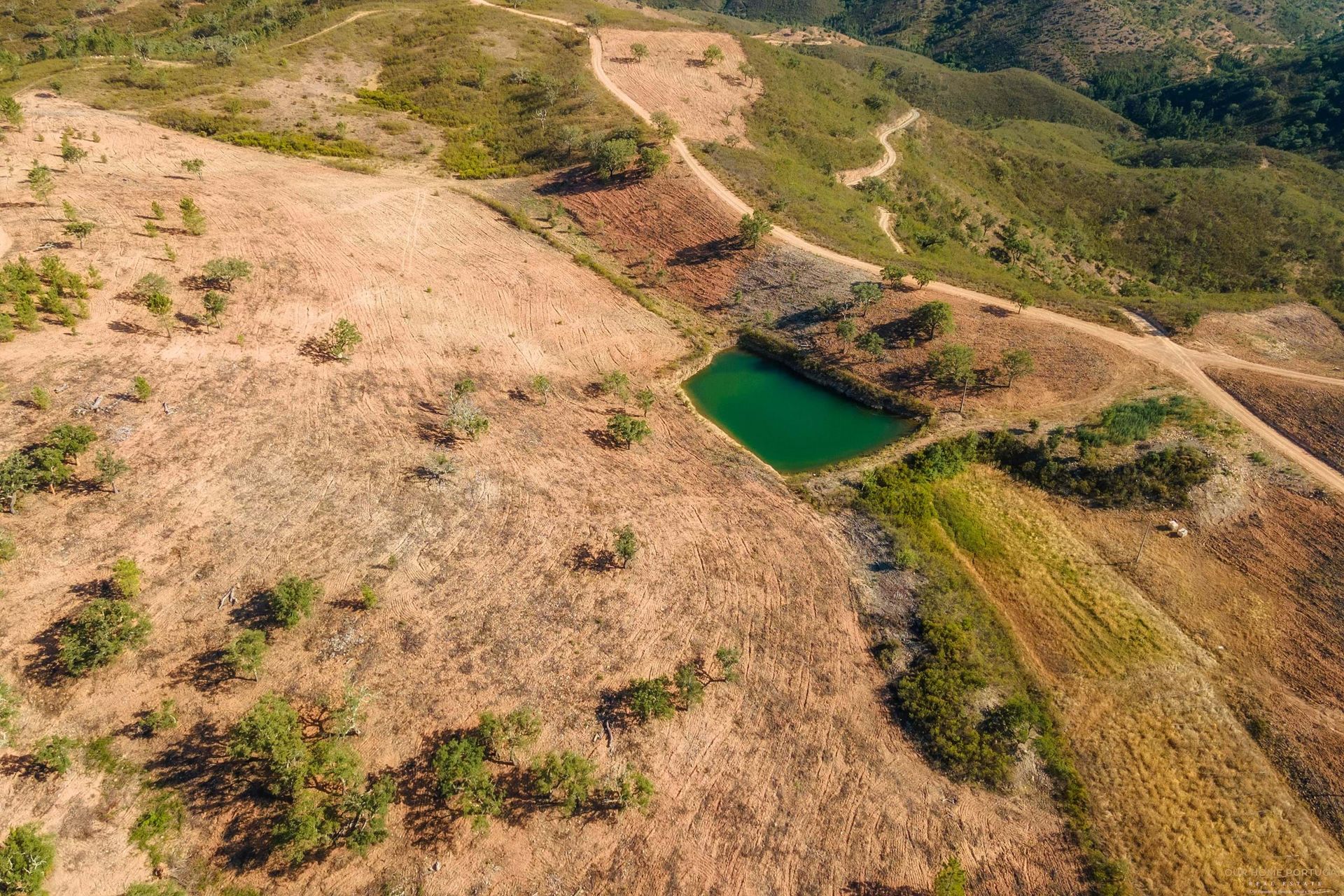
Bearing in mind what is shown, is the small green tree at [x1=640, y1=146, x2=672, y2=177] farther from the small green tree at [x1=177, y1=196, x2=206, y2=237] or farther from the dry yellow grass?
the dry yellow grass

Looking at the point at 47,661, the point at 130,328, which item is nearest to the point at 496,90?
the point at 130,328

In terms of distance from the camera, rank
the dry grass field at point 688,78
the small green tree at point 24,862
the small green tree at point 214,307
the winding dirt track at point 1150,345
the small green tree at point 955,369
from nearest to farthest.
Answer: the small green tree at point 24,862, the winding dirt track at point 1150,345, the small green tree at point 214,307, the small green tree at point 955,369, the dry grass field at point 688,78

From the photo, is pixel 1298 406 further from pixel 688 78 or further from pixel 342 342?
pixel 688 78

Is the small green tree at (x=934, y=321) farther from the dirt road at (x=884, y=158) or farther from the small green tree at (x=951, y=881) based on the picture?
the dirt road at (x=884, y=158)

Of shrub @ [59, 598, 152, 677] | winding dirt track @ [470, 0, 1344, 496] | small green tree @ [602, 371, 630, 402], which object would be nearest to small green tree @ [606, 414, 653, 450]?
small green tree @ [602, 371, 630, 402]

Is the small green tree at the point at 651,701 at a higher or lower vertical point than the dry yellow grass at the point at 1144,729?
lower

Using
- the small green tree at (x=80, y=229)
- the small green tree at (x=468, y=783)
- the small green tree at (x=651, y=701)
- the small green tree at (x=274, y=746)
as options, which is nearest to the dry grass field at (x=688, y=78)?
the small green tree at (x=80, y=229)

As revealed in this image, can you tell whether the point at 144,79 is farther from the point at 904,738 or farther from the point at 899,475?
the point at 904,738

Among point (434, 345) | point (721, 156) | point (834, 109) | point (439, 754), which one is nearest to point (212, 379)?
point (434, 345)
